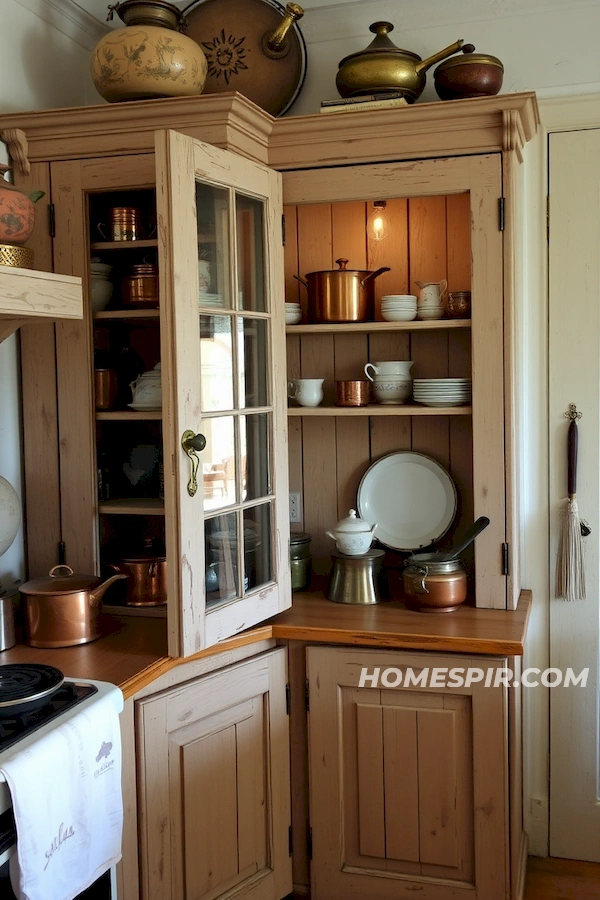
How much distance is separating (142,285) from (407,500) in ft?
3.44

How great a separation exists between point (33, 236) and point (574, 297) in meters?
1.59

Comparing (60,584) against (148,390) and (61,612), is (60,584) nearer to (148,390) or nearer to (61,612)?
(61,612)

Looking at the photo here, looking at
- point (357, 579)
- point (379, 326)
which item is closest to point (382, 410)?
point (379, 326)

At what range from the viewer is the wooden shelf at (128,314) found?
2508 mm

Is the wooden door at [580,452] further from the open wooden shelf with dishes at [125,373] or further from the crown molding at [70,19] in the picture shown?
the crown molding at [70,19]

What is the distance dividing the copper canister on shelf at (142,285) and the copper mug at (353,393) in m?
0.61

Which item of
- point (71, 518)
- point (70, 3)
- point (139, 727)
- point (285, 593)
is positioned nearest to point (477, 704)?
point (285, 593)

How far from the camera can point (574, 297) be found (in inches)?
108

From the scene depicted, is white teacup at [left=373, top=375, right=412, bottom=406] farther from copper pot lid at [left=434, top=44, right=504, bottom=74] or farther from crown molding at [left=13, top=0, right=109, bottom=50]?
crown molding at [left=13, top=0, right=109, bottom=50]

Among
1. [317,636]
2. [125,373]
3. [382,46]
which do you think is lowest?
[317,636]

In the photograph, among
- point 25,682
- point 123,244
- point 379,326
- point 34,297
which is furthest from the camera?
point 379,326

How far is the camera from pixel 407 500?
2.88 metres

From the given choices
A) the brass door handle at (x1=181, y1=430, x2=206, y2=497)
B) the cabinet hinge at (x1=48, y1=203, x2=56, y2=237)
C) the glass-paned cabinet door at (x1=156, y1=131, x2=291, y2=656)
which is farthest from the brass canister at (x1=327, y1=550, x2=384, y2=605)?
the cabinet hinge at (x1=48, y1=203, x2=56, y2=237)

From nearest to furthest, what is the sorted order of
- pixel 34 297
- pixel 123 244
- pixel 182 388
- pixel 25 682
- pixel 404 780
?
1. pixel 25 682
2. pixel 34 297
3. pixel 182 388
4. pixel 404 780
5. pixel 123 244
